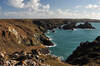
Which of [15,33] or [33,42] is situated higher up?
[15,33]

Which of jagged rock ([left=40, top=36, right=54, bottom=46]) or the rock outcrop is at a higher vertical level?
the rock outcrop

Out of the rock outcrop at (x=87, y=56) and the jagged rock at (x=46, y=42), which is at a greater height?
the rock outcrop at (x=87, y=56)

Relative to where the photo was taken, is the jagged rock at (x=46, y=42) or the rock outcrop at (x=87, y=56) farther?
the jagged rock at (x=46, y=42)

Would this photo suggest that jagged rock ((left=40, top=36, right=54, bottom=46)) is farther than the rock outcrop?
Yes

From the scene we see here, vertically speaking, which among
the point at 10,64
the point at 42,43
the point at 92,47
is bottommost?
the point at 42,43

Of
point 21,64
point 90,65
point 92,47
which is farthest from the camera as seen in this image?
point 92,47

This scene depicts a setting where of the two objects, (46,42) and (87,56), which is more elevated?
(87,56)

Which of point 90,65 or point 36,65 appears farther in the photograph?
point 90,65

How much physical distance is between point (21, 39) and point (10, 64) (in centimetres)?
7201

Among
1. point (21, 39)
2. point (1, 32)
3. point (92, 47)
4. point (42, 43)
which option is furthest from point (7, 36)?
point (92, 47)

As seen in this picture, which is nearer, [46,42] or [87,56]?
[87,56]

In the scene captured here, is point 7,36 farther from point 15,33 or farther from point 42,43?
point 42,43

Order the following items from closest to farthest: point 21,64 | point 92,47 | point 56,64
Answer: point 21,64 → point 56,64 → point 92,47

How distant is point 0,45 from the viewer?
81438 mm
